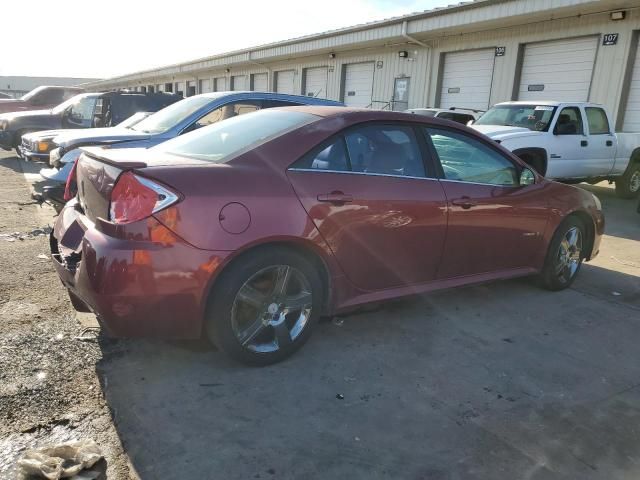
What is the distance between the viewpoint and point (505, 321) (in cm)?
419

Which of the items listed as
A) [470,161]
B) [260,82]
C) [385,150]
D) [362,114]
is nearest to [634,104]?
[470,161]

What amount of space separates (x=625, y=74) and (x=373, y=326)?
1112cm

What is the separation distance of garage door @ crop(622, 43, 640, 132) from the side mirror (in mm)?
9377

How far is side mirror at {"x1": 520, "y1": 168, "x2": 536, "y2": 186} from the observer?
4480 mm

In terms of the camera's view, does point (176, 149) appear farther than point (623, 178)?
No

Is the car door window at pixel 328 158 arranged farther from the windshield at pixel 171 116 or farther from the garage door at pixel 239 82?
the garage door at pixel 239 82

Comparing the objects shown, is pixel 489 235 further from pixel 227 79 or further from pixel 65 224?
pixel 227 79

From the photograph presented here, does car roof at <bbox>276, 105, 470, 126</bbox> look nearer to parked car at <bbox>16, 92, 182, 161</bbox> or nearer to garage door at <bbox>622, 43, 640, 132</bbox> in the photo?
parked car at <bbox>16, 92, 182, 161</bbox>

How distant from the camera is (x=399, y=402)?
9.61ft

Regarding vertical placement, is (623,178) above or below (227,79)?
below

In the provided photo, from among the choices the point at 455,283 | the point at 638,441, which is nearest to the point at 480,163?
the point at 455,283

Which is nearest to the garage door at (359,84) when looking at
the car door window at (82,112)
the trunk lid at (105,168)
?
the car door window at (82,112)

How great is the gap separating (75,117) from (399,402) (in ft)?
37.6

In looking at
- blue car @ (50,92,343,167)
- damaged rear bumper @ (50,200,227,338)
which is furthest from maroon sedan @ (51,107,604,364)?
blue car @ (50,92,343,167)
